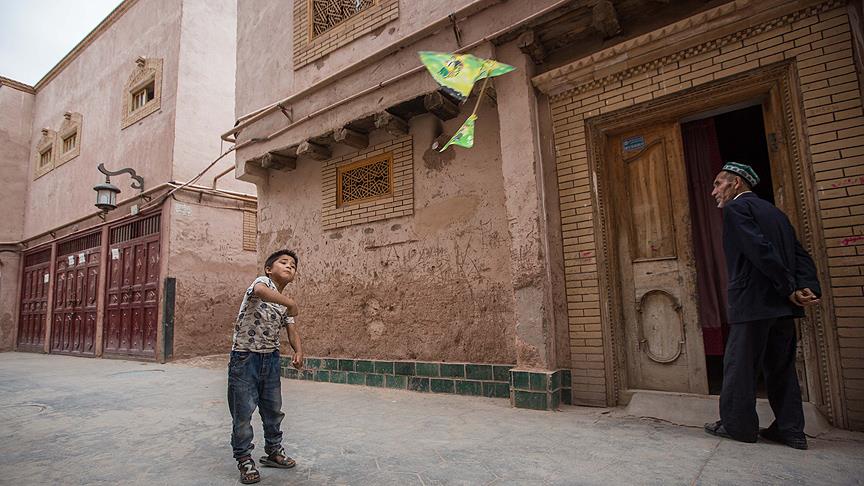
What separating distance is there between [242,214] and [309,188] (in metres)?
4.96

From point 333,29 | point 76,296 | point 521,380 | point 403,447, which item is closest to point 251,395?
point 403,447

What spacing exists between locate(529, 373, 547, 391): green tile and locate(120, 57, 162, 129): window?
36.3ft

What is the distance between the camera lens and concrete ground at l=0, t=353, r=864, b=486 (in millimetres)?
2664

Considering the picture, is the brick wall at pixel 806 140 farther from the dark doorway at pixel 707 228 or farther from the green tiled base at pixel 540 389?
the dark doorway at pixel 707 228

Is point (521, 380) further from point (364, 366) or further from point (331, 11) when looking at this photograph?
point (331, 11)

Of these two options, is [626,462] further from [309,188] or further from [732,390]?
[309,188]

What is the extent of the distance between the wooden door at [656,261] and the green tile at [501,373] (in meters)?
1.19

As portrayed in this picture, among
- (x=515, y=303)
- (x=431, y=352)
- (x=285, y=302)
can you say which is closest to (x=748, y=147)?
(x=515, y=303)

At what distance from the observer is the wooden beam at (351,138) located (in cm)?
633

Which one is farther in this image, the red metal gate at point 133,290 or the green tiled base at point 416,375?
the red metal gate at point 133,290

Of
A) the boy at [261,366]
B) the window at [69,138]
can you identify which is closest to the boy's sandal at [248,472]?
the boy at [261,366]

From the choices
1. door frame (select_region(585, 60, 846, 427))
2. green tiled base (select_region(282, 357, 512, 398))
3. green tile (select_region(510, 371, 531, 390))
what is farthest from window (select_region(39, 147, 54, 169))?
door frame (select_region(585, 60, 846, 427))

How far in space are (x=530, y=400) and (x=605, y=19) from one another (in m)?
3.73

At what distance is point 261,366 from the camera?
2.92 metres
